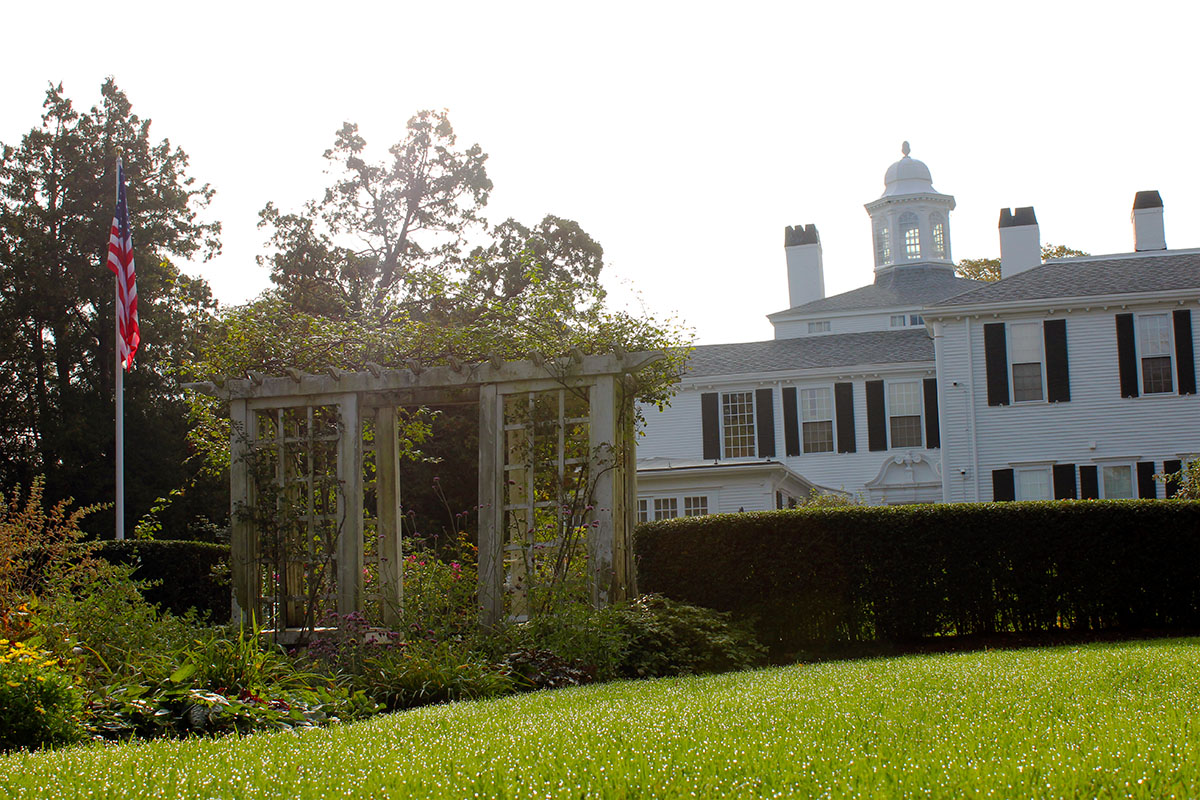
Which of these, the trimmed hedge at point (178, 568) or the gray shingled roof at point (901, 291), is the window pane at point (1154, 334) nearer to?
the gray shingled roof at point (901, 291)

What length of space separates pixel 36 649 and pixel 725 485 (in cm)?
1375

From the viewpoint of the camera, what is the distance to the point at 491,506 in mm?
9633

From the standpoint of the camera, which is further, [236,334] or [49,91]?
[49,91]

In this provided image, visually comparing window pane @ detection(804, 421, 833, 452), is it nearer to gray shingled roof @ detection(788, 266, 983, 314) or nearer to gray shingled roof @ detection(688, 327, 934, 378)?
gray shingled roof @ detection(688, 327, 934, 378)

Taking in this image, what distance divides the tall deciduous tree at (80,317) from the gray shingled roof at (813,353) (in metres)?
14.6

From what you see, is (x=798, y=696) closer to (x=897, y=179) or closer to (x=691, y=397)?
(x=691, y=397)

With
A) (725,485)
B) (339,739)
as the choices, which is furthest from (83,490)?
(339,739)

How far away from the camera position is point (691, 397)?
24719mm

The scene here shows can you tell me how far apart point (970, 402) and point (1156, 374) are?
Result: 3.35 metres

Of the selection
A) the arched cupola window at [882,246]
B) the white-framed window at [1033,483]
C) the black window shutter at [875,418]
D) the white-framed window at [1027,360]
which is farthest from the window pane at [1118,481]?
the arched cupola window at [882,246]

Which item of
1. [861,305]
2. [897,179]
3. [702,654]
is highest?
[897,179]

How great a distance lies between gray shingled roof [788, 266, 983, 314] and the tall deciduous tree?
57.4 feet

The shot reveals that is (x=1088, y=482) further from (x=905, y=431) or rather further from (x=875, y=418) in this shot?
(x=875, y=418)

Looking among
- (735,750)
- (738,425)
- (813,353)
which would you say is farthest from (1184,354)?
(735,750)
